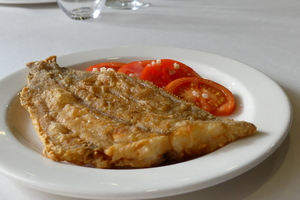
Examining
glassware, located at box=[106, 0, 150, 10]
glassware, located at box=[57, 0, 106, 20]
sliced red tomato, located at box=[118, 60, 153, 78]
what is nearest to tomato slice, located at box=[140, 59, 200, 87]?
sliced red tomato, located at box=[118, 60, 153, 78]

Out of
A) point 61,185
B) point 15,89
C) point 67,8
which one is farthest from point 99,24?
point 61,185

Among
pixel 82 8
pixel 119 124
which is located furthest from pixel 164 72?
pixel 82 8

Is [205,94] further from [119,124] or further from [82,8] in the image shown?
[82,8]

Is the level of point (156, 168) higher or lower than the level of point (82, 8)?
higher

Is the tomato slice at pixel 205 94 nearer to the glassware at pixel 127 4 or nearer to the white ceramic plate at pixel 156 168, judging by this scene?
the white ceramic plate at pixel 156 168

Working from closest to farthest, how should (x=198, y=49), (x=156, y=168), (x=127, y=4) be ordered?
(x=156, y=168) < (x=198, y=49) < (x=127, y=4)

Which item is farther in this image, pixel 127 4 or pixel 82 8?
pixel 127 4

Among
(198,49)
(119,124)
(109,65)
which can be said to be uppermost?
(119,124)

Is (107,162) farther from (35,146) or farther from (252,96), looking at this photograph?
(252,96)
